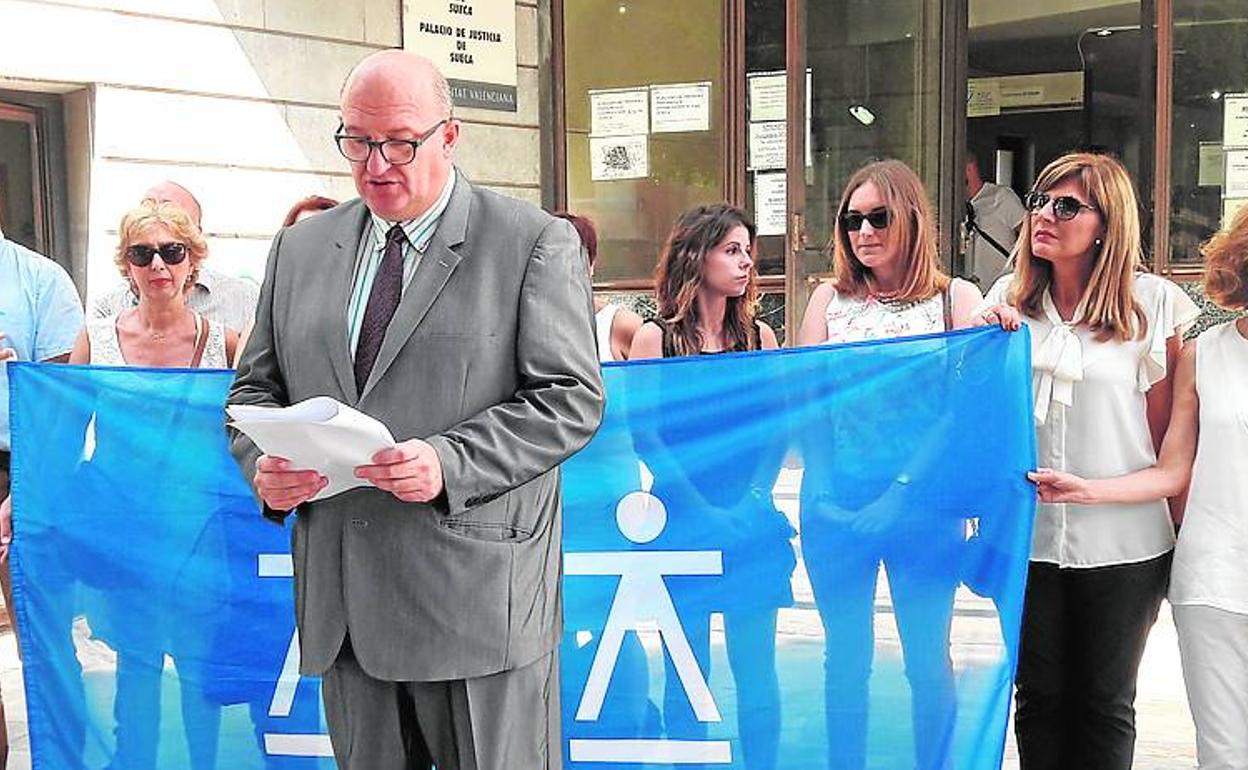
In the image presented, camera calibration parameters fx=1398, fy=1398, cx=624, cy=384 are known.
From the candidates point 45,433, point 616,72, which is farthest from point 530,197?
point 45,433

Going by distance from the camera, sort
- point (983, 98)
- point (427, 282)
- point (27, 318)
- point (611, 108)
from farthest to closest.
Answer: point (983, 98)
point (611, 108)
point (27, 318)
point (427, 282)

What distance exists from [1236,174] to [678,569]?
5.87 m

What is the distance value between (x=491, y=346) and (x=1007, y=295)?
182 cm

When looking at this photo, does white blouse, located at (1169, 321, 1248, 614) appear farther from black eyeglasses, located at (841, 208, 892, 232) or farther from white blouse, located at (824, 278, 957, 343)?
black eyeglasses, located at (841, 208, 892, 232)

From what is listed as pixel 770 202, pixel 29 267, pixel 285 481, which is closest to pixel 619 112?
pixel 770 202

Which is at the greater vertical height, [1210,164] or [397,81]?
[1210,164]

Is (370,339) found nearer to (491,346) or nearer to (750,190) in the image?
(491,346)

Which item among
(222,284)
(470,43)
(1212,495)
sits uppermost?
(470,43)

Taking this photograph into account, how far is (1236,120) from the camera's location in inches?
328

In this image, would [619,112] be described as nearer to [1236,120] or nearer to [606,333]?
[1236,120]

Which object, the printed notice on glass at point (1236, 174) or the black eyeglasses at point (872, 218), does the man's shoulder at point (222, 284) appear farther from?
the printed notice on glass at point (1236, 174)

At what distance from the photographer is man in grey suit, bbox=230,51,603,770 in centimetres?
264

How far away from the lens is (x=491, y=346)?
2.69 meters

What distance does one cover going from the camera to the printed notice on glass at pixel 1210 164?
330 inches
